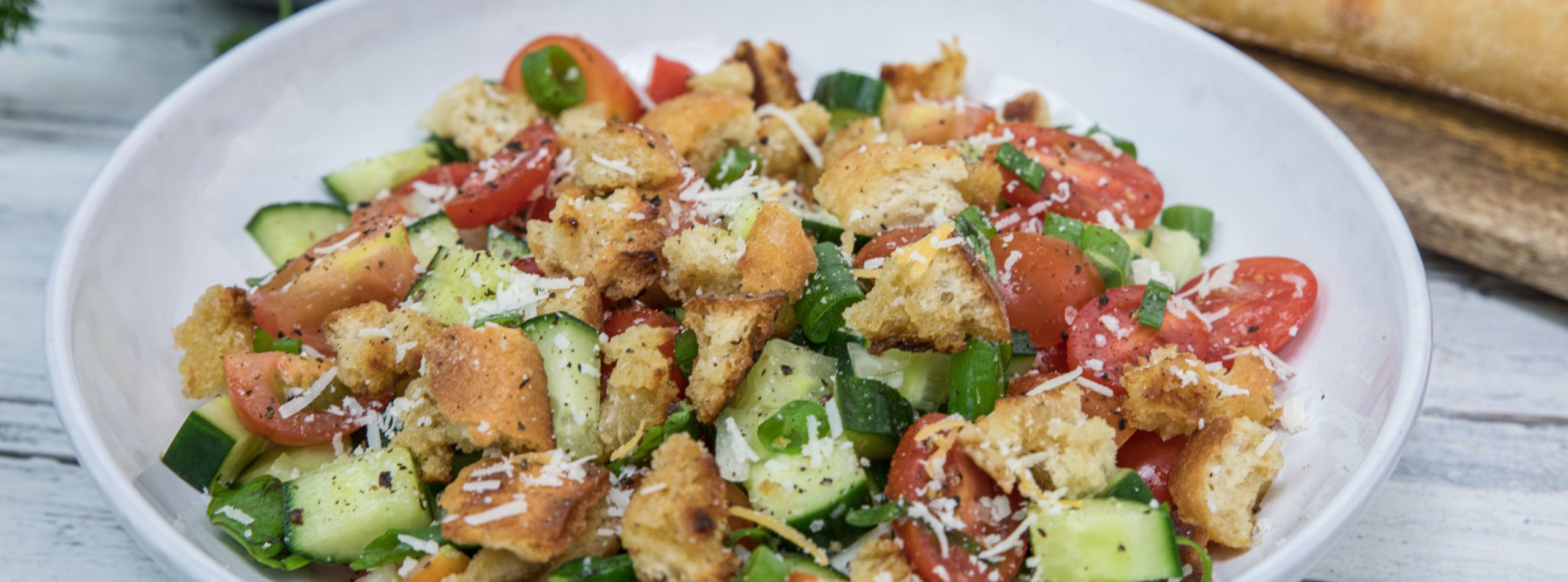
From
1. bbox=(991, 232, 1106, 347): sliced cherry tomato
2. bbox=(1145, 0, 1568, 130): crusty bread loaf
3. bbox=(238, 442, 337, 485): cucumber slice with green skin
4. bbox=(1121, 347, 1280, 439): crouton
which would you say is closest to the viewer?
bbox=(1121, 347, 1280, 439): crouton

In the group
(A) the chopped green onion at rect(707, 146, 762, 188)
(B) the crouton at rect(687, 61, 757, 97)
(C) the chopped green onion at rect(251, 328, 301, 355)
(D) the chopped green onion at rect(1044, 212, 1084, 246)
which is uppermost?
(B) the crouton at rect(687, 61, 757, 97)

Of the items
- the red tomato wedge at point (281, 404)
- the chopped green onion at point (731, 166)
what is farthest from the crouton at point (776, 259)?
the red tomato wedge at point (281, 404)

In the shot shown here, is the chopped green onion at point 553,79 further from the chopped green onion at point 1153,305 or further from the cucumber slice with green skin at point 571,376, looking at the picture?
the chopped green onion at point 1153,305

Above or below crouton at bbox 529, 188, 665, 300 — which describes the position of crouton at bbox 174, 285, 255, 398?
below

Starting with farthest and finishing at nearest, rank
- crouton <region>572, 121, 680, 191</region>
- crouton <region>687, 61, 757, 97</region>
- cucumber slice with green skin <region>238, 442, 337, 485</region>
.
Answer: crouton <region>687, 61, 757, 97</region> < crouton <region>572, 121, 680, 191</region> < cucumber slice with green skin <region>238, 442, 337, 485</region>

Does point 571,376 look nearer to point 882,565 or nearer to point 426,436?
point 426,436

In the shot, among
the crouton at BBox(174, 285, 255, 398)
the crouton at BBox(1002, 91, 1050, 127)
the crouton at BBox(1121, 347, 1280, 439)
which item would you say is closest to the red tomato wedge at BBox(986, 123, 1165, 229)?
the crouton at BBox(1002, 91, 1050, 127)

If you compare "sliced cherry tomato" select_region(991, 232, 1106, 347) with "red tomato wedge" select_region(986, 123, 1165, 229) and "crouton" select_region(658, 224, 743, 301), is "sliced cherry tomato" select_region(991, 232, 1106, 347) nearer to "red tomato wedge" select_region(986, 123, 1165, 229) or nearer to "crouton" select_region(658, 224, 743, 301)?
"red tomato wedge" select_region(986, 123, 1165, 229)
